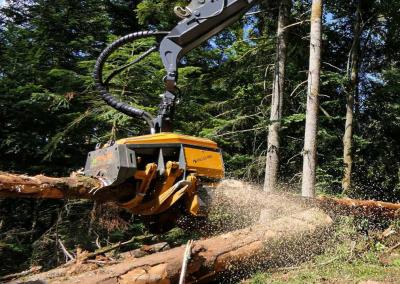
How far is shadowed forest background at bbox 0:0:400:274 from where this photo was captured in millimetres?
10391

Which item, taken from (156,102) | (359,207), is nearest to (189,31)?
(359,207)

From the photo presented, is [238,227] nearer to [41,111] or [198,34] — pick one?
[198,34]

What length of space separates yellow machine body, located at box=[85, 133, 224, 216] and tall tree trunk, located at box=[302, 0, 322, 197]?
3974mm

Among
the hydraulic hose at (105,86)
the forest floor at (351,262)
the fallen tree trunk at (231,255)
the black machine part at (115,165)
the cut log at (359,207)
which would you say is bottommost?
the forest floor at (351,262)

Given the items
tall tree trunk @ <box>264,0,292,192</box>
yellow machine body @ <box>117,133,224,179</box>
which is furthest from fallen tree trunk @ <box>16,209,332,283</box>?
tall tree trunk @ <box>264,0,292,192</box>

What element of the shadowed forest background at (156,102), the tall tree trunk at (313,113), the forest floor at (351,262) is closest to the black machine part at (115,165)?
the forest floor at (351,262)

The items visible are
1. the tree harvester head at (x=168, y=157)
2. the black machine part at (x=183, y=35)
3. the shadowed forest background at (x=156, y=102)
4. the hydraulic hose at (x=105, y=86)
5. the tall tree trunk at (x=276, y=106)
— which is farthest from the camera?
the shadowed forest background at (x=156, y=102)

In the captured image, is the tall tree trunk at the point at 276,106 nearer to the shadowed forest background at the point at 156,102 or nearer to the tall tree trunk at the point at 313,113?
the shadowed forest background at the point at 156,102

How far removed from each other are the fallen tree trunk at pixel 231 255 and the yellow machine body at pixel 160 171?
56cm

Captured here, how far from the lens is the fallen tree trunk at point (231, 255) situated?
4473 millimetres

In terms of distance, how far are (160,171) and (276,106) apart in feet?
18.1

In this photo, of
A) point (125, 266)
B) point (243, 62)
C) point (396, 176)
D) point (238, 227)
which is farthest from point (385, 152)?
point (125, 266)

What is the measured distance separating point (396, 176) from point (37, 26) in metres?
11.3

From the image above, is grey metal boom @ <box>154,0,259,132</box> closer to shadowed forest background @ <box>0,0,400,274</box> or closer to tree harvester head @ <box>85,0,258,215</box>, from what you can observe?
tree harvester head @ <box>85,0,258,215</box>
